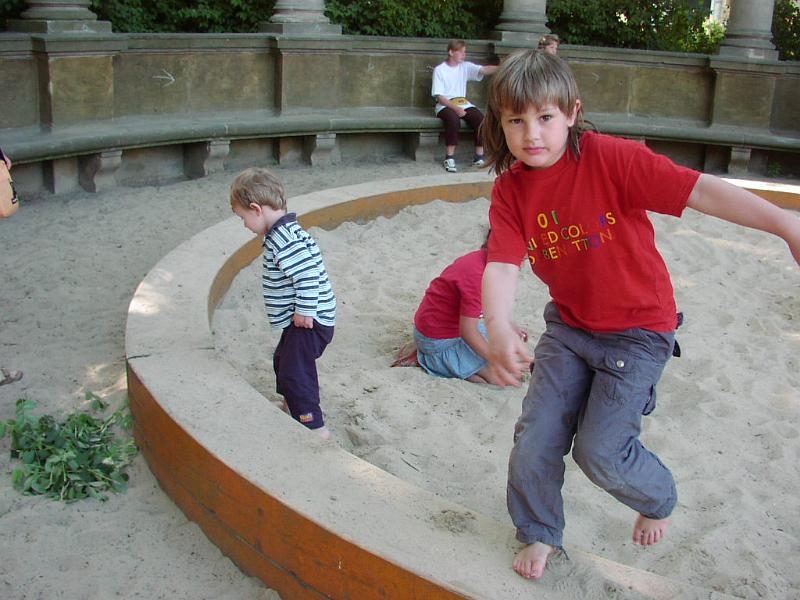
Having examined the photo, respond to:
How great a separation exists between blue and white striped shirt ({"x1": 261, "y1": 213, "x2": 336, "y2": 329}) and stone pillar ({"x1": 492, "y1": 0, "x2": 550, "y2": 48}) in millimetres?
7384

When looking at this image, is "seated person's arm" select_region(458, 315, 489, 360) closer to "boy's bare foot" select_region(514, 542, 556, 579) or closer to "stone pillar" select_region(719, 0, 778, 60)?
"boy's bare foot" select_region(514, 542, 556, 579)

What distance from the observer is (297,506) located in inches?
113

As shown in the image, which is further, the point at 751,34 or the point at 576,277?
the point at 751,34

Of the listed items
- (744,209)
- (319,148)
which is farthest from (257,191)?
(319,148)

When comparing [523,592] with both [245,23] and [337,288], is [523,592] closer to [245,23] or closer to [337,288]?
[337,288]

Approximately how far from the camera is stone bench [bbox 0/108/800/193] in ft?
25.9

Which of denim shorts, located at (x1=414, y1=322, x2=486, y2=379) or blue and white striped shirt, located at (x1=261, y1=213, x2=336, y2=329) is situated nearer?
blue and white striped shirt, located at (x1=261, y1=213, x2=336, y2=329)

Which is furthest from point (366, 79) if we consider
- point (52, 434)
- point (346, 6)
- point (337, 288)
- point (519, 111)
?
point (519, 111)

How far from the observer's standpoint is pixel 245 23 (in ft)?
35.4

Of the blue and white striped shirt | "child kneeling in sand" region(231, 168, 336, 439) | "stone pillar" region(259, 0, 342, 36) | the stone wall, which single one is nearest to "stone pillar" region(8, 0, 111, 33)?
the stone wall

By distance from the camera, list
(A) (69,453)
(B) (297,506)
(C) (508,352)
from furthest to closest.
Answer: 1. (A) (69,453)
2. (B) (297,506)
3. (C) (508,352)

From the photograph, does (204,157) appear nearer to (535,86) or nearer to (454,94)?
(454,94)

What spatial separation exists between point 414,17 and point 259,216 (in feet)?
25.8

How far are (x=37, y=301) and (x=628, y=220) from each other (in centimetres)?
380
